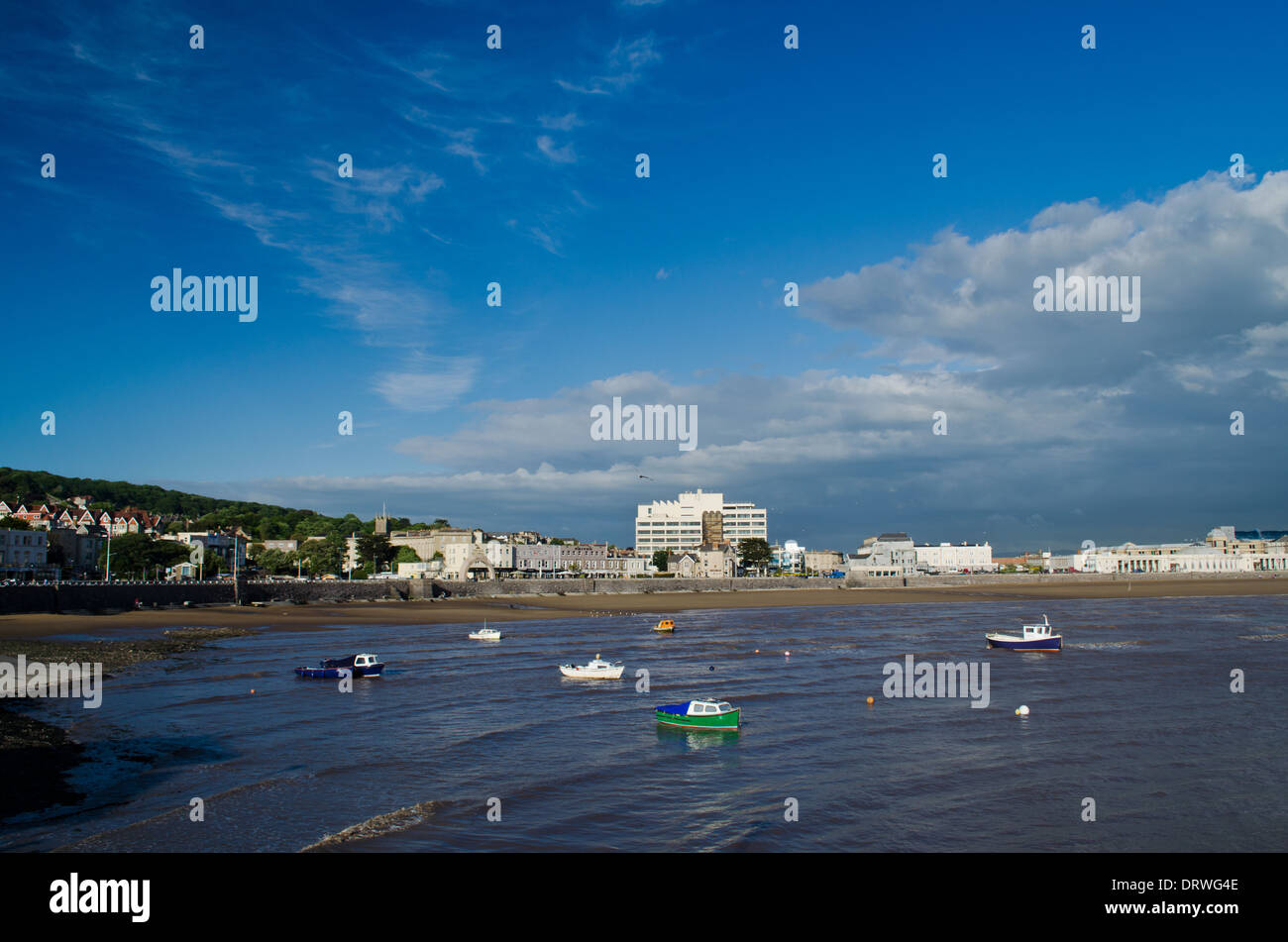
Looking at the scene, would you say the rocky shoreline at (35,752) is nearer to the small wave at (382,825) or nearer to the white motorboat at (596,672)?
the small wave at (382,825)

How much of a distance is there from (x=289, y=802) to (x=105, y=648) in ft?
140

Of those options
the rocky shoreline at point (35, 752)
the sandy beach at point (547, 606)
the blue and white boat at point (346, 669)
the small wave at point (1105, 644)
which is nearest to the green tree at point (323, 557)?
the sandy beach at point (547, 606)

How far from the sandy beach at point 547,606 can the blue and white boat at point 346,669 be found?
27841 millimetres

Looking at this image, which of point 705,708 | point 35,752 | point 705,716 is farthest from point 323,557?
point 705,716

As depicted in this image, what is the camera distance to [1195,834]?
1994cm

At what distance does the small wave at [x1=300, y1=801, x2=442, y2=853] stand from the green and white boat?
12450mm

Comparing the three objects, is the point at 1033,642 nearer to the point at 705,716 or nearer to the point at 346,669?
the point at 705,716

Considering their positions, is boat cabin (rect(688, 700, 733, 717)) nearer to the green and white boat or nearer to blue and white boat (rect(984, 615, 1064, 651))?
the green and white boat

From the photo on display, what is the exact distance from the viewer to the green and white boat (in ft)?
105

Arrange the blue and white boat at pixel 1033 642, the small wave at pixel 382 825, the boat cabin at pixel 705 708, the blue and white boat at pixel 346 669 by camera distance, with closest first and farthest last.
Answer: the small wave at pixel 382 825 < the boat cabin at pixel 705 708 < the blue and white boat at pixel 346 669 < the blue and white boat at pixel 1033 642

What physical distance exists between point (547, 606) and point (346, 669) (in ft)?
231

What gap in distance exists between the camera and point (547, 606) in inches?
4577

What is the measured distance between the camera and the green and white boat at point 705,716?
3203cm
